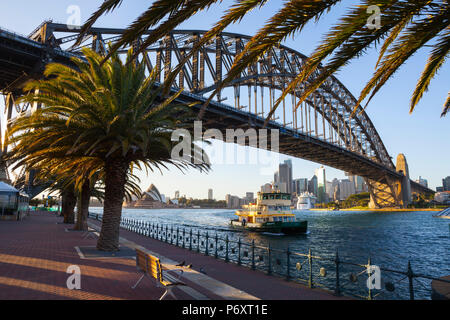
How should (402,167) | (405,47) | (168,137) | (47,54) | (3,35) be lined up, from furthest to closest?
1. (402,167)
2. (47,54)
3. (3,35)
4. (168,137)
5. (405,47)

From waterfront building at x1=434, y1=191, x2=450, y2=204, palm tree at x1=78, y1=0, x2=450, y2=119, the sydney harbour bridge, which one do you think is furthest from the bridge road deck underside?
waterfront building at x1=434, y1=191, x2=450, y2=204

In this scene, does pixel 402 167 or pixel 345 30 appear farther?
pixel 402 167

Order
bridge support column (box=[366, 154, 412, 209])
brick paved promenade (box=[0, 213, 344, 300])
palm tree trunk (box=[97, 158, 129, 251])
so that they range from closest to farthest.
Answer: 1. brick paved promenade (box=[0, 213, 344, 300])
2. palm tree trunk (box=[97, 158, 129, 251])
3. bridge support column (box=[366, 154, 412, 209])

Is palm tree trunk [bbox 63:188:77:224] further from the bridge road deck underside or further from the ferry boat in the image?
the ferry boat

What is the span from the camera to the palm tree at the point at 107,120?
41.0ft

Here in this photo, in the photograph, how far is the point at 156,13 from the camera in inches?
154

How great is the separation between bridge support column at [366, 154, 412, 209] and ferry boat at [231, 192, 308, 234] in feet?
247

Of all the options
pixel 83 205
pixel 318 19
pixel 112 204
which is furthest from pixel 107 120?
pixel 83 205

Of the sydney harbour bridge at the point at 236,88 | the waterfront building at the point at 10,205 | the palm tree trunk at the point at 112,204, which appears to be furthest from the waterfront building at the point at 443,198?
the palm tree trunk at the point at 112,204

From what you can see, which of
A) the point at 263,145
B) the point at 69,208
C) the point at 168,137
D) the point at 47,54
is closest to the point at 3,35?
the point at 47,54

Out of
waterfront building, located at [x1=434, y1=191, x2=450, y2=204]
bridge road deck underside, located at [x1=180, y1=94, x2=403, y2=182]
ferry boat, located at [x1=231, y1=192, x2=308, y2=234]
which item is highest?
bridge road deck underside, located at [x1=180, y1=94, x2=403, y2=182]

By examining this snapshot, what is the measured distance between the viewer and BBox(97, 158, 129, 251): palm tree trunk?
13.8 metres

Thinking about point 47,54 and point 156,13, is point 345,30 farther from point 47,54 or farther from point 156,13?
point 47,54
